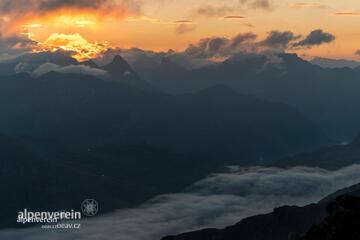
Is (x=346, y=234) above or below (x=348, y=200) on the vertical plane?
below

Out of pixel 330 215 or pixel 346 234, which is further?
pixel 330 215

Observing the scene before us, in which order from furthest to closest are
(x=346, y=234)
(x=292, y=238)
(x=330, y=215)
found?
(x=292, y=238)
(x=330, y=215)
(x=346, y=234)

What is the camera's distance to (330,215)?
490 feet

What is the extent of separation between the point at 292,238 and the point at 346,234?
35241 mm

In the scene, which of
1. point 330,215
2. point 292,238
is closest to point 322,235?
point 330,215

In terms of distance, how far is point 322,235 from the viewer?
145m

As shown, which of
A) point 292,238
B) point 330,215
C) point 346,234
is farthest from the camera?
point 292,238

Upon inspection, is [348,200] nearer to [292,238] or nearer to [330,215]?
[330,215]

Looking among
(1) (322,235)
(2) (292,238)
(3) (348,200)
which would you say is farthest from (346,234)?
(2) (292,238)

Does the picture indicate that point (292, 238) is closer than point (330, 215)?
No

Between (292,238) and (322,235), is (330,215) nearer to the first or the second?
(322,235)

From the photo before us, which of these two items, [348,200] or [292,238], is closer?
[348,200]

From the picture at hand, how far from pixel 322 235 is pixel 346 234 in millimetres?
7540

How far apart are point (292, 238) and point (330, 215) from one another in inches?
1042
